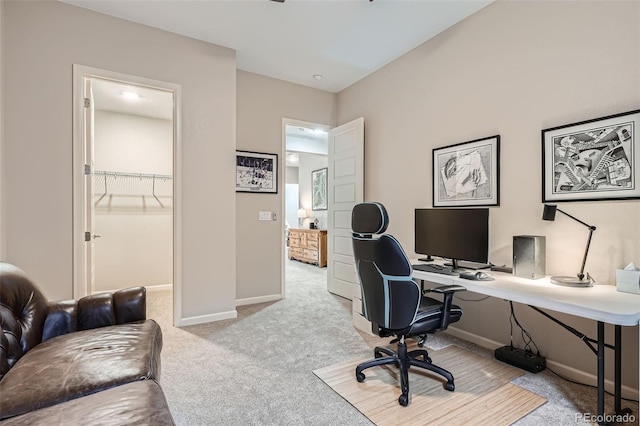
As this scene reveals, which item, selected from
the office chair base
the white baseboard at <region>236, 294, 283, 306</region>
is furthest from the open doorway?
the office chair base

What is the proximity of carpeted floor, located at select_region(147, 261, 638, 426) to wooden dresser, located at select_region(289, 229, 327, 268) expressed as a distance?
2.99m

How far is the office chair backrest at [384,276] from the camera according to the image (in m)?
1.92

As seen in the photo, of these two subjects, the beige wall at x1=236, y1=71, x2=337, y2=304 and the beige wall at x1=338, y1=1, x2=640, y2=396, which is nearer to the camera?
the beige wall at x1=338, y1=1, x2=640, y2=396

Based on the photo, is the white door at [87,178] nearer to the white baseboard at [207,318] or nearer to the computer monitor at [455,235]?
the white baseboard at [207,318]

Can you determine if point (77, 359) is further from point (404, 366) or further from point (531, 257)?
point (531, 257)

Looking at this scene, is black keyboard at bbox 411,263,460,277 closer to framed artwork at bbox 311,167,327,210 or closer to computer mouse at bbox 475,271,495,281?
computer mouse at bbox 475,271,495,281

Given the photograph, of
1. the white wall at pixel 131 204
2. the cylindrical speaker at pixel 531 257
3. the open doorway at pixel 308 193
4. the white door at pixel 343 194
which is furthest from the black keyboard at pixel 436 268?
the white wall at pixel 131 204

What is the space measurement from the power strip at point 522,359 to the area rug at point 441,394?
0.18ft

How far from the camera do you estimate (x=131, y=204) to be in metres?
4.66

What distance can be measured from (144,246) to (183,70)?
280cm

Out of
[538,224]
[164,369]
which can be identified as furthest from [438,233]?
[164,369]

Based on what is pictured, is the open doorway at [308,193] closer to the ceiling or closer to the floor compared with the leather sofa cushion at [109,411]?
closer to the ceiling

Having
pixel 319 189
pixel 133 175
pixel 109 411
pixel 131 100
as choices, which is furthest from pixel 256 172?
pixel 319 189

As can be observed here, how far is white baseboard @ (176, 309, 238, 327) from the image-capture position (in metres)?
3.22
